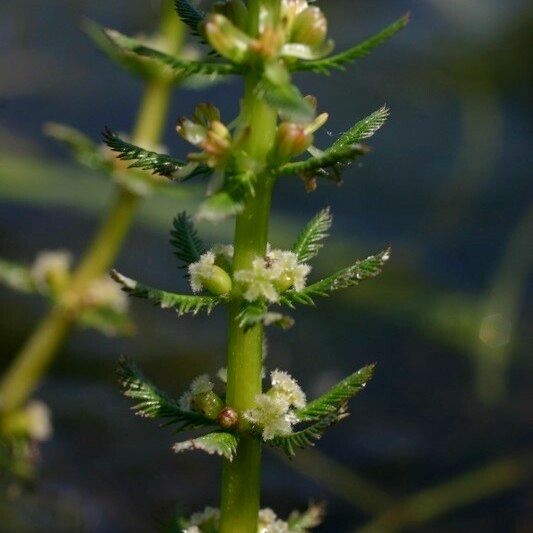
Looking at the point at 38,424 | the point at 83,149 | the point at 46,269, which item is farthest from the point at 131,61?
the point at 38,424

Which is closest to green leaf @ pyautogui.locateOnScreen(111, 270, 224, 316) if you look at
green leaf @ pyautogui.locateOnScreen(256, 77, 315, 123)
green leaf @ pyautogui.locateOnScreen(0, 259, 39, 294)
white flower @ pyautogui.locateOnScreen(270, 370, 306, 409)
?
white flower @ pyautogui.locateOnScreen(270, 370, 306, 409)

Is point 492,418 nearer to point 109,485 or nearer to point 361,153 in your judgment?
point 109,485

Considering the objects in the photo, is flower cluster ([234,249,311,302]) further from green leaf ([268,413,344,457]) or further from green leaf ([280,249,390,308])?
green leaf ([268,413,344,457])

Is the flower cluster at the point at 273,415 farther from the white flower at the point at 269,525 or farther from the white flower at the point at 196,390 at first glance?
the white flower at the point at 269,525

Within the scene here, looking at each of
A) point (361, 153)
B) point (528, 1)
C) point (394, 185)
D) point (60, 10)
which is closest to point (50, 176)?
point (394, 185)

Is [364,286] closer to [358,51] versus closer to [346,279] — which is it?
[346,279]
